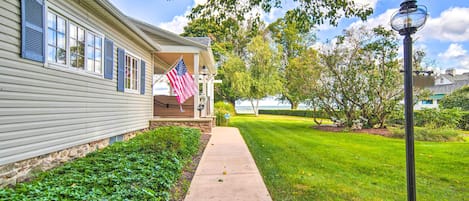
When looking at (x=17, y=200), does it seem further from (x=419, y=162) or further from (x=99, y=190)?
(x=419, y=162)

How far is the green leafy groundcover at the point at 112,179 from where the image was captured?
108 inches

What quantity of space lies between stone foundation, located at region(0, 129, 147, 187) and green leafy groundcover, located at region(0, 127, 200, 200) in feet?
0.71

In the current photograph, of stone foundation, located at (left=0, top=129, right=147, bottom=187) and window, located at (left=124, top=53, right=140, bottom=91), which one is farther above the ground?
window, located at (left=124, top=53, right=140, bottom=91)

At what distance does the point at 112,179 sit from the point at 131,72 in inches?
216

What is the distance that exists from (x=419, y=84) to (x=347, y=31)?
11.2 m

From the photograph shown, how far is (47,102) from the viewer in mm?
4312

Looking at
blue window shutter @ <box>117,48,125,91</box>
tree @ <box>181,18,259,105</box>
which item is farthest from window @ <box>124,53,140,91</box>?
tree @ <box>181,18,259,105</box>

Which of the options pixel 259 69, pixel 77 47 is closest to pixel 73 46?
pixel 77 47

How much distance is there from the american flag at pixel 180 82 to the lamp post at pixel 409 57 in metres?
6.80

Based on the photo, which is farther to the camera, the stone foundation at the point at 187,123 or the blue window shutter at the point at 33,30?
the stone foundation at the point at 187,123

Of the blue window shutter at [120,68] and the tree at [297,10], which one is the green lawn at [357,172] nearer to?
the tree at [297,10]

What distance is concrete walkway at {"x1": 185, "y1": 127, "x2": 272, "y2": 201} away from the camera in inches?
141

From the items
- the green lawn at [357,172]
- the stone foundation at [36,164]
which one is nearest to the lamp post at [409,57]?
the green lawn at [357,172]

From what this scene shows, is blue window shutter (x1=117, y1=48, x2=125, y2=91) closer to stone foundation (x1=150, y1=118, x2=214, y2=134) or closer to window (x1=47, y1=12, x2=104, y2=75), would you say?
window (x1=47, y1=12, x2=104, y2=75)
